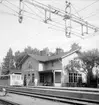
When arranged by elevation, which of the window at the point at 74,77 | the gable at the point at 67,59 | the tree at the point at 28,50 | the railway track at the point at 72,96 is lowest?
the railway track at the point at 72,96

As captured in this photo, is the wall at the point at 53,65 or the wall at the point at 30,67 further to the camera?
the wall at the point at 30,67

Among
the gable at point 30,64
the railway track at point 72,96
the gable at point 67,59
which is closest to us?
the railway track at point 72,96

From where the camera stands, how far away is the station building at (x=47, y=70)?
29.4m

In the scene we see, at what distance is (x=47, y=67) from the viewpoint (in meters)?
33.4

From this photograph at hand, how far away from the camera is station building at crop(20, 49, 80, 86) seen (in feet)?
96.6

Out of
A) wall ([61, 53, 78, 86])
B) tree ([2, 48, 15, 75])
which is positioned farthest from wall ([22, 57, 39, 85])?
tree ([2, 48, 15, 75])

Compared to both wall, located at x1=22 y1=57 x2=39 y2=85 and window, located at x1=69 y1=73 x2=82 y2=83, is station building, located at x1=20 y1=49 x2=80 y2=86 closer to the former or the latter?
wall, located at x1=22 y1=57 x2=39 y2=85

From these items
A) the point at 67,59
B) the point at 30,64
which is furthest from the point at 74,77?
the point at 30,64

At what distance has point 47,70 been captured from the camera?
30453mm

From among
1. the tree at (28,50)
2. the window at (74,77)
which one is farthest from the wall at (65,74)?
the tree at (28,50)

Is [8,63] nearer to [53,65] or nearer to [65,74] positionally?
[53,65]

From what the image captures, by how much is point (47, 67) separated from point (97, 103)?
2341 cm

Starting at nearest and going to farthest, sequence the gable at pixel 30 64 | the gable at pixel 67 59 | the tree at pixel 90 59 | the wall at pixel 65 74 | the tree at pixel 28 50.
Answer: the tree at pixel 90 59 → the wall at pixel 65 74 → the gable at pixel 67 59 → the gable at pixel 30 64 → the tree at pixel 28 50

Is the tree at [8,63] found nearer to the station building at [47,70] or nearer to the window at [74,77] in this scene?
the station building at [47,70]
